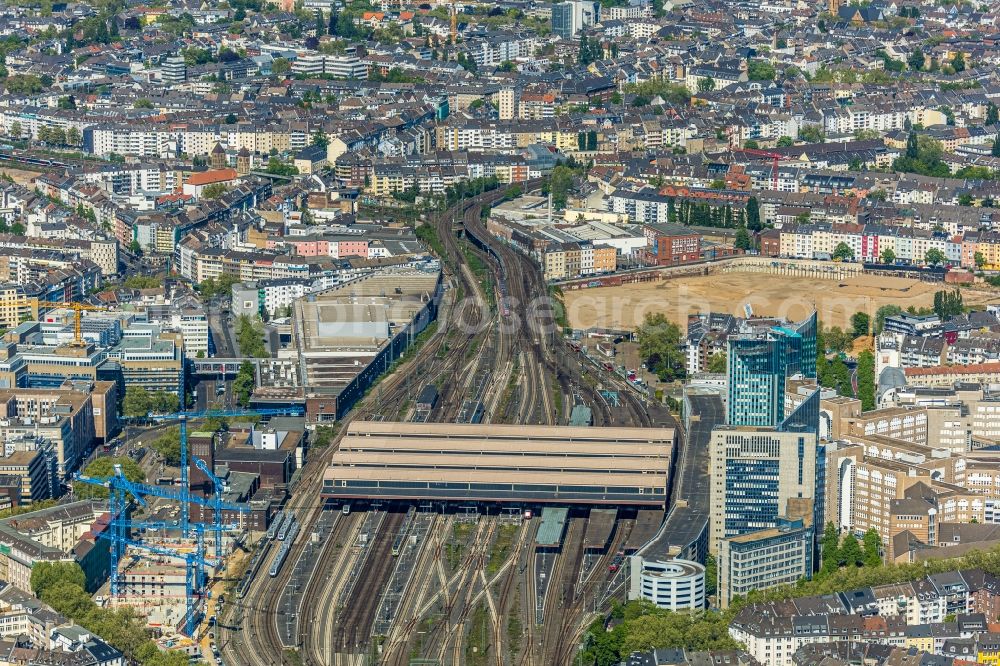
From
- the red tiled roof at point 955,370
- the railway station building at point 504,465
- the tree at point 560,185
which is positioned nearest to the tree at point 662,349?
the red tiled roof at point 955,370

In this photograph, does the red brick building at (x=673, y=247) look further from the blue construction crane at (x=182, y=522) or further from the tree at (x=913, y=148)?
the blue construction crane at (x=182, y=522)

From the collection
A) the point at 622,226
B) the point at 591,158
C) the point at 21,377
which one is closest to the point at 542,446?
the point at 21,377

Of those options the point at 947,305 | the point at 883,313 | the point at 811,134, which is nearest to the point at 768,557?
the point at 883,313

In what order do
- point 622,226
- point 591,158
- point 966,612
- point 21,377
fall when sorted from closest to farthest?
point 966,612 → point 21,377 → point 622,226 → point 591,158

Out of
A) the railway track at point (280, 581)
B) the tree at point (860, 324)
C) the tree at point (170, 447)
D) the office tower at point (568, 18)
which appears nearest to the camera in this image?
the railway track at point (280, 581)

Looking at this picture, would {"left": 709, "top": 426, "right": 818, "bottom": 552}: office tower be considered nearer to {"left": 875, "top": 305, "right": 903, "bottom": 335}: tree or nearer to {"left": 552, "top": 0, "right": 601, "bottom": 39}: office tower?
{"left": 875, "top": 305, "right": 903, "bottom": 335}: tree

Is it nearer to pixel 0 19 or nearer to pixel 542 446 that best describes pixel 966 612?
pixel 542 446
